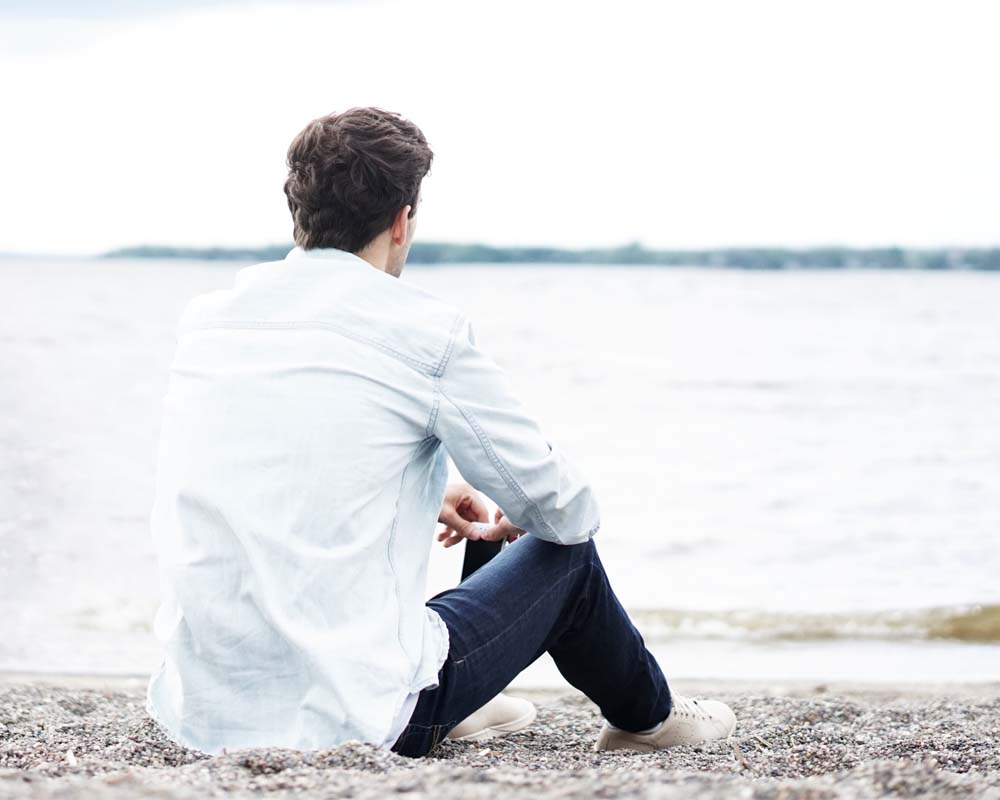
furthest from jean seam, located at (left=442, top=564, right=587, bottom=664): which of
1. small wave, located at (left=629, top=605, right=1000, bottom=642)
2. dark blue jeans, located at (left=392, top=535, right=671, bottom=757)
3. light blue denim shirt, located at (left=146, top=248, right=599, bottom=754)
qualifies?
small wave, located at (left=629, top=605, right=1000, bottom=642)

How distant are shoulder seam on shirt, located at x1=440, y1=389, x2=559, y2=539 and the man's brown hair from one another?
359 millimetres

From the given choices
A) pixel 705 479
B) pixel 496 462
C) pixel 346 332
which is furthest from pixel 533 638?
pixel 705 479

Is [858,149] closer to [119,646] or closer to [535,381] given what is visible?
[535,381]

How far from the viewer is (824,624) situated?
226 inches

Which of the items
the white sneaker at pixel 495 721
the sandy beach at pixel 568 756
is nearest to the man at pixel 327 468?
the sandy beach at pixel 568 756

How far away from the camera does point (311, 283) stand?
1.92m

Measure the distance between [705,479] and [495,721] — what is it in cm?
696

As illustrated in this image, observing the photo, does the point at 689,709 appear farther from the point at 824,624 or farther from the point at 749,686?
the point at 824,624

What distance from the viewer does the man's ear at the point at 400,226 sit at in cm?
202

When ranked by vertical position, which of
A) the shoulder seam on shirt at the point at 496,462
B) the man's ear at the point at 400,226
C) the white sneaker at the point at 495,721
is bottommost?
the white sneaker at the point at 495,721

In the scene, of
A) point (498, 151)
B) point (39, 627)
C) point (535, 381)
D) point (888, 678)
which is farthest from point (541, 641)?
point (498, 151)

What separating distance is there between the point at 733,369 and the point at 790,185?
1651 cm

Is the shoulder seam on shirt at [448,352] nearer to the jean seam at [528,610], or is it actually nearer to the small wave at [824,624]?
the jean seam at [528,610]

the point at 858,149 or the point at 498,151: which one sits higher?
the point at 858,149
